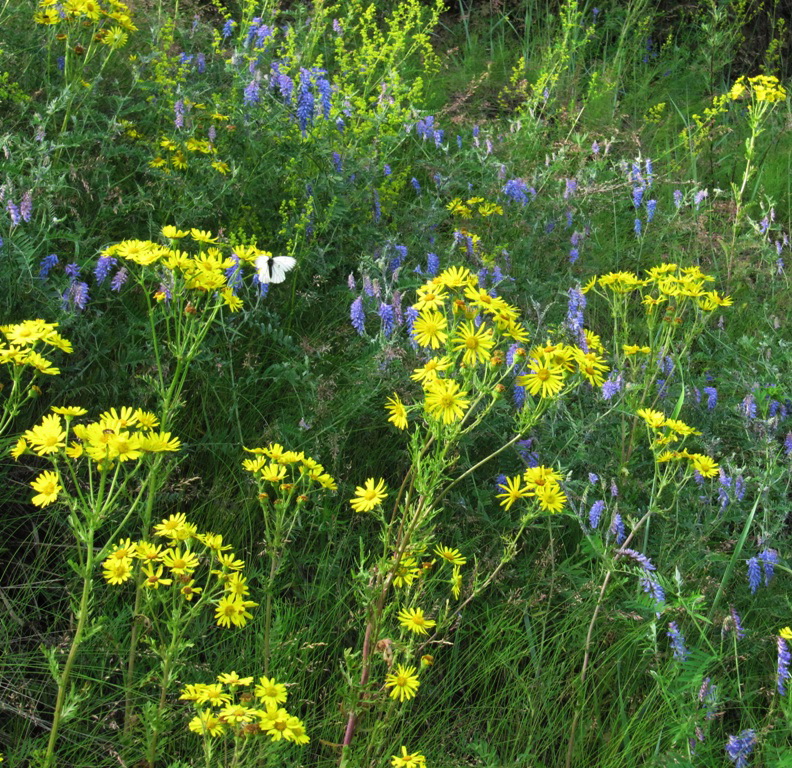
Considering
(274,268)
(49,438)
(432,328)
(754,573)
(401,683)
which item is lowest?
(754,573)

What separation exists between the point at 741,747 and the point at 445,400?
3.08 ft

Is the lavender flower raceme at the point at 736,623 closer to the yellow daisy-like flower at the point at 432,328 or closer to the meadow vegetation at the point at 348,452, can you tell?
the meadow vegetation at the point at 348,452

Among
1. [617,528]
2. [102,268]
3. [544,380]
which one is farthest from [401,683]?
[102,268]

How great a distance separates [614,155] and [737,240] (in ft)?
3.88

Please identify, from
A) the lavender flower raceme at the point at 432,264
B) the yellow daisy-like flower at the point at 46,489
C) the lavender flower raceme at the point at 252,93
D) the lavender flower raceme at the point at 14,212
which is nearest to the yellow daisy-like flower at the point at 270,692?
the yellow daisy-like flower at the point at 46,489

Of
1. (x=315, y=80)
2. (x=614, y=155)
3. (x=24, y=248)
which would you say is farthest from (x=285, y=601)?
(x=614, y=155)

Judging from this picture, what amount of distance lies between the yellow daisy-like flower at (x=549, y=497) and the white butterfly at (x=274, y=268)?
110 cm

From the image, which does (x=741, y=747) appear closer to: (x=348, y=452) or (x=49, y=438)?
(x=348, y=452)

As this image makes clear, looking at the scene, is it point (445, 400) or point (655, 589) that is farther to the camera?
point (655, 589)

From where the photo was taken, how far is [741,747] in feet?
5.62

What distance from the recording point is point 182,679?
5.90ft

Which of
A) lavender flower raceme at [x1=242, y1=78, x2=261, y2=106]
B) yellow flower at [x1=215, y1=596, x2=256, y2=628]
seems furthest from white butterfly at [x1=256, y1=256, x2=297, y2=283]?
yellow flower at [x1=215, y1=596, x2=256, y2=628]

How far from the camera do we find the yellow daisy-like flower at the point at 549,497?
1.73 meters

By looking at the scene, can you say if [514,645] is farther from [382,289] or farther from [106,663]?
[382,289]
